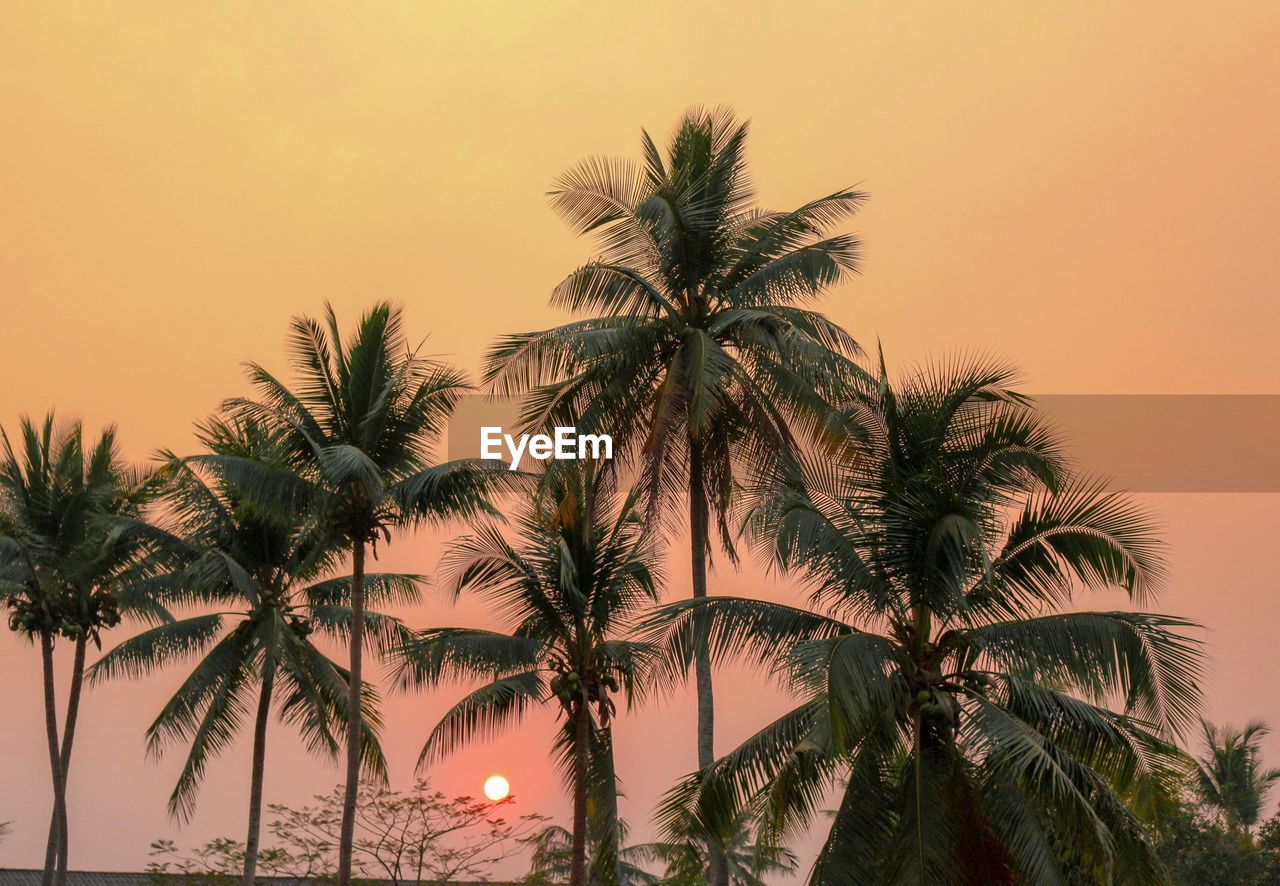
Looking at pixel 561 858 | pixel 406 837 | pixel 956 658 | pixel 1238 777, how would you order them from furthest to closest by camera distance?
pixel 1238 777, pixel 561 858, pixel 406 837, pixel 956 658

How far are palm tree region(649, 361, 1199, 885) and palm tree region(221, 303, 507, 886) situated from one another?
6.90 metres

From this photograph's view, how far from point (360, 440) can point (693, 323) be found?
552cm

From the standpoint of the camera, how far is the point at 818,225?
70.2 ft

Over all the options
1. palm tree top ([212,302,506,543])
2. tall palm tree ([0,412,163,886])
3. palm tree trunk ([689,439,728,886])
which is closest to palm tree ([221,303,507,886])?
palm tree top ([212,302,506,543])

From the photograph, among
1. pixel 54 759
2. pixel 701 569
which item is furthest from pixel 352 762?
pixel 54 759

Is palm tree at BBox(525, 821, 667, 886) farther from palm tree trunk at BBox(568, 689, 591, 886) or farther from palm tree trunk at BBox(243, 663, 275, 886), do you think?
palm tree trunk at BBox(568, 689, 591, 886)

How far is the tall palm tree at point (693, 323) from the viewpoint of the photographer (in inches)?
799

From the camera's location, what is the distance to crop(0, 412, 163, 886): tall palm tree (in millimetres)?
26328

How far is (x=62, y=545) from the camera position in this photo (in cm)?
2655

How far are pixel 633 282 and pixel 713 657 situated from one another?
6.62 metres

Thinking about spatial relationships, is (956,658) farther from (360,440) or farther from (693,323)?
(360,440)

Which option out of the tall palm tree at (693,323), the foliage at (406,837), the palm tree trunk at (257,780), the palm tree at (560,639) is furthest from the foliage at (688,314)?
the foliage at (406,837)

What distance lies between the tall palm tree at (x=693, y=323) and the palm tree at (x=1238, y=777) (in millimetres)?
24855

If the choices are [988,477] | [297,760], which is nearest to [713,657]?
[988,477]
